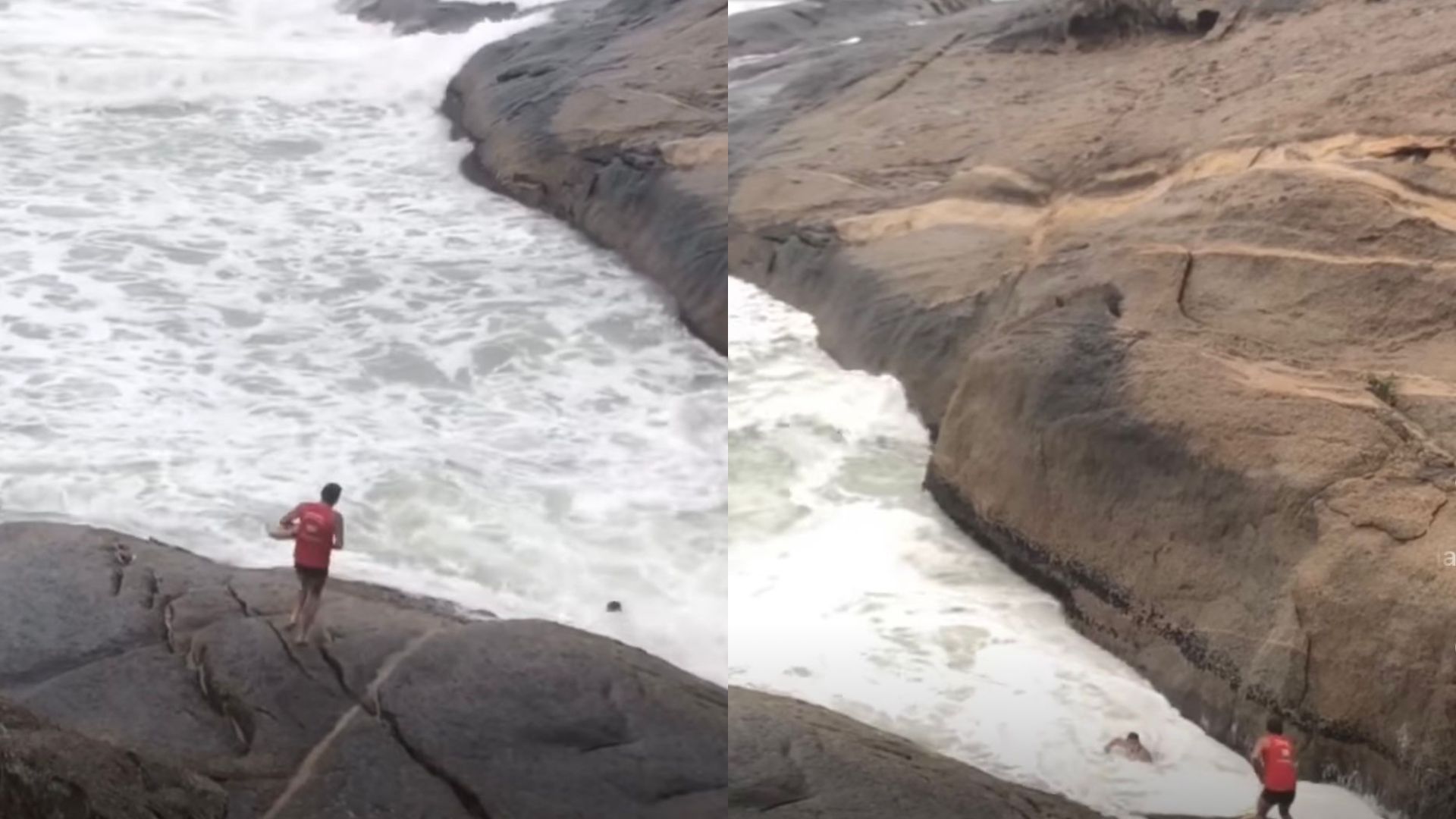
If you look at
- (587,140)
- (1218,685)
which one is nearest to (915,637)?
(1218,685)

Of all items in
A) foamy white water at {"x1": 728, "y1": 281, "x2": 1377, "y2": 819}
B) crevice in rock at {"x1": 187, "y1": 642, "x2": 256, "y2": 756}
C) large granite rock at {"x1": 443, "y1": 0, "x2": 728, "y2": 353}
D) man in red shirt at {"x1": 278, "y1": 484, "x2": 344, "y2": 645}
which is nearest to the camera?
crevice in rock at {"x1": 187, "y1": 642, "x2": 256, "y2": 756}

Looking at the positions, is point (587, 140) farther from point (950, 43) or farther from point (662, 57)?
point (950, 43)

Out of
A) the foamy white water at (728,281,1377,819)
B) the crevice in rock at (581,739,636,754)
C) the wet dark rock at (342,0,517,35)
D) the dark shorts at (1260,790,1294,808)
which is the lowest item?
the foamy white water at (728,281,1377,819)

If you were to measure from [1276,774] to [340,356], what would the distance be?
4.79 metres

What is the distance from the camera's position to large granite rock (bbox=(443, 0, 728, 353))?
28.2ft

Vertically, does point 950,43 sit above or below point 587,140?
above

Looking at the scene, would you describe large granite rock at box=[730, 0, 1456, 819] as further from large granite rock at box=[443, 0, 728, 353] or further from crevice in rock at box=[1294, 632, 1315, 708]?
large granite rock at box=[443, 0, 728, 353]

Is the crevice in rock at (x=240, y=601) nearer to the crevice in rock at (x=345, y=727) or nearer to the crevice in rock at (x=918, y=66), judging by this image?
the crevice in rock at (x=345, y=727)

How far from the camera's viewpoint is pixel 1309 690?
4258 mm

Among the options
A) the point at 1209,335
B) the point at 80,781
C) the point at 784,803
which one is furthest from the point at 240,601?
the point at 1209,335

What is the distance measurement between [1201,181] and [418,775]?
3860mm

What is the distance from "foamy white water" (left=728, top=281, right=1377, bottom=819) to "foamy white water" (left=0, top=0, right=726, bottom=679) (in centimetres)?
23

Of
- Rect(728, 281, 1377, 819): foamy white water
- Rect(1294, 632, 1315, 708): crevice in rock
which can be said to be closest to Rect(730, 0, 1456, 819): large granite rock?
Rect(1294, 632, 1315, 708): crevice in rock

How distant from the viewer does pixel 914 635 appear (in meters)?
4.96
